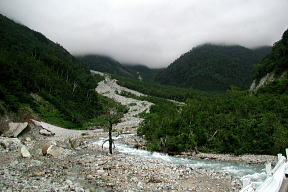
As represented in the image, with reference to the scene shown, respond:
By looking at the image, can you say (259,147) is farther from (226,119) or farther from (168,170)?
(168,170)

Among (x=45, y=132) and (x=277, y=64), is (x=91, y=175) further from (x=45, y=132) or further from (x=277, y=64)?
(x=277, y=64)

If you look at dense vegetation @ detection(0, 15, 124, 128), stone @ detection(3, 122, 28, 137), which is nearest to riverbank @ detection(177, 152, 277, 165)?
stone @ detection(3, 122, 28, 137)

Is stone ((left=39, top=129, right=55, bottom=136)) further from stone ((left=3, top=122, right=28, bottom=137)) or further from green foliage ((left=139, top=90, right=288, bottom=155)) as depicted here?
green foliage ((left=139, top=90, right=288, bottom=155))

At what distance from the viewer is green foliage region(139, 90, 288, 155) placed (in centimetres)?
3356

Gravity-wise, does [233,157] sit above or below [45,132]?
below

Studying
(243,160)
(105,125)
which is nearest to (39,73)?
(105,125)

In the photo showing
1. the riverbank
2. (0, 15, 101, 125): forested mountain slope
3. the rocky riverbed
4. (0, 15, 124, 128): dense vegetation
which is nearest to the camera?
the rocky riverbed

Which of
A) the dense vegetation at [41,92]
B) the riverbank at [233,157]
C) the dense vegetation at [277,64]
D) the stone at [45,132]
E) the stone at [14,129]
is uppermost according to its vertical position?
the dense vegetation at [277,64]

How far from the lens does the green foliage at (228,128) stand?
3356 cm

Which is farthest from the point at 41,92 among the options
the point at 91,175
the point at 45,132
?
the point at 91,175

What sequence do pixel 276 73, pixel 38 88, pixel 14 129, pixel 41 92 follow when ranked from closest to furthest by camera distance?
pixel 14 129
pixel 41 92
pixel 38 88
pixel 276 73

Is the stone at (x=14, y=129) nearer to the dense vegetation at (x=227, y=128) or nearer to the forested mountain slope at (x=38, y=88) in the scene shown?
the forested mountain slope at (x=38, y=88)

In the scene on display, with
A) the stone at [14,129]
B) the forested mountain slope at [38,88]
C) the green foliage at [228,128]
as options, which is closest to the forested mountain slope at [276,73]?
the green foliage at [228,128]

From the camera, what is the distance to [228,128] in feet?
123
